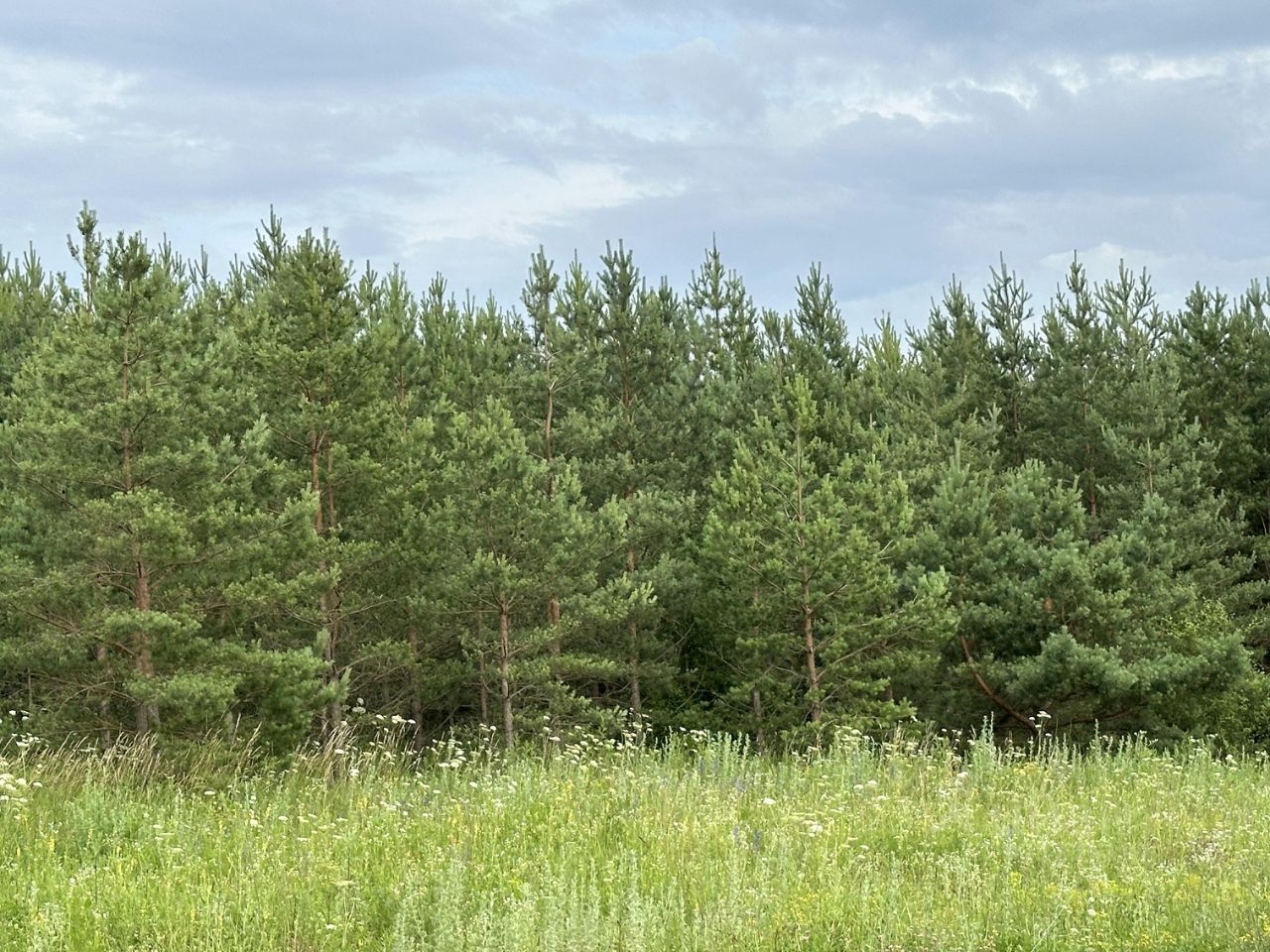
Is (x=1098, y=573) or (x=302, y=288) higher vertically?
(x=302, y=288)

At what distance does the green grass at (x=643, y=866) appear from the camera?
6.68 m

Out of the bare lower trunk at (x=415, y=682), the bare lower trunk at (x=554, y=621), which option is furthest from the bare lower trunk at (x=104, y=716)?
the bare lower trunk at (x=554, y=621)

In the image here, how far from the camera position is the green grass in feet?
21.9

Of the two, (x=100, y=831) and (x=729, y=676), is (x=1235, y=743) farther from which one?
(x=100, y=831)

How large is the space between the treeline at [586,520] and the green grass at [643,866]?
8333 millimetres

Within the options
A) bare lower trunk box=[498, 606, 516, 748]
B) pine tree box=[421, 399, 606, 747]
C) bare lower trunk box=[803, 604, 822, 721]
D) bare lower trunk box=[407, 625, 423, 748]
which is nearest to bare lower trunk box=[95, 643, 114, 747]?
bare lower trunk box=[407, 625, 423, 748]

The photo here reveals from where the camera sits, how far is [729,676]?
100 feet

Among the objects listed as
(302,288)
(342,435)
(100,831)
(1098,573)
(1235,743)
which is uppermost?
(302,288)

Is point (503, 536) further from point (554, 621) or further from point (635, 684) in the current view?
point (635, 684)

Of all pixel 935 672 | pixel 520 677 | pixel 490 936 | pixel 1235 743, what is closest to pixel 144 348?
pixel 520 677

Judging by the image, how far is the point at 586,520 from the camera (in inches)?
1022

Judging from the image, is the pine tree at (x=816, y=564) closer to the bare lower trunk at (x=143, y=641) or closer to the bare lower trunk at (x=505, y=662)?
the bare lower trunk at (x=505, y=662)

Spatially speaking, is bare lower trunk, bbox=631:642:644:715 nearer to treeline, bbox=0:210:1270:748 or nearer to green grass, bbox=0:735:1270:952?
treeline, bbox=0:210:1270:748

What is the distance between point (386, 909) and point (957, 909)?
11.3ft
